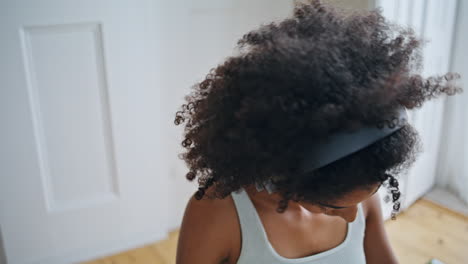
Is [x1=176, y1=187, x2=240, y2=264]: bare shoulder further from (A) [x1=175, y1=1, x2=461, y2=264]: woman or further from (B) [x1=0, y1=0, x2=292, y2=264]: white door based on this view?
(B) [x1=0, y1=0, x2=292, y2=264]: white door

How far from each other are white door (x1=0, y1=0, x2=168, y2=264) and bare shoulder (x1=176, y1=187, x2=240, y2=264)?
92 centimetres

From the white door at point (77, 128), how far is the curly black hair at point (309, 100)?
937 millimetres

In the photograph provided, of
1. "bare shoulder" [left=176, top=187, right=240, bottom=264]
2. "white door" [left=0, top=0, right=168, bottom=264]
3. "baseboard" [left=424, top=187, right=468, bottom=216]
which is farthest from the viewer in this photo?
"baseboard" [left=424, top=187, right=468, bottom=216]

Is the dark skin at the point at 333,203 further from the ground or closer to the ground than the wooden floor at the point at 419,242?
further from the ground

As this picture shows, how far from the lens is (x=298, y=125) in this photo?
60cm

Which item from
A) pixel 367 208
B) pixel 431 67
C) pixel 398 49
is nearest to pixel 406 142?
pixel 398 49

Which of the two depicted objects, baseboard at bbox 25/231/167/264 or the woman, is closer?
the woman

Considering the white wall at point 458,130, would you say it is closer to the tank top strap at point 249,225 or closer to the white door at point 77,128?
the white door at point 77,128

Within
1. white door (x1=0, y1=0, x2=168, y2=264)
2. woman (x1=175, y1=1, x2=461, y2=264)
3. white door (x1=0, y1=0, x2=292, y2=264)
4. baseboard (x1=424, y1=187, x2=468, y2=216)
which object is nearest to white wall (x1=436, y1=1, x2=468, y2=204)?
baseboard (x1=424, y1=187, x2=468, y2=216)

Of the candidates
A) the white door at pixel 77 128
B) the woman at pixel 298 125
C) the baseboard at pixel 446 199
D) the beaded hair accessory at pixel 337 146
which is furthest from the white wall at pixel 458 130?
the beaded hair accessory at pixel 337 146

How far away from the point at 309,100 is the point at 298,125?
0.11 feet

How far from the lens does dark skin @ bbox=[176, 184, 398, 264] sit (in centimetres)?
82

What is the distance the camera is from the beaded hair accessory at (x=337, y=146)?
1.99 ft

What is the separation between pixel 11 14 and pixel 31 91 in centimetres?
24
